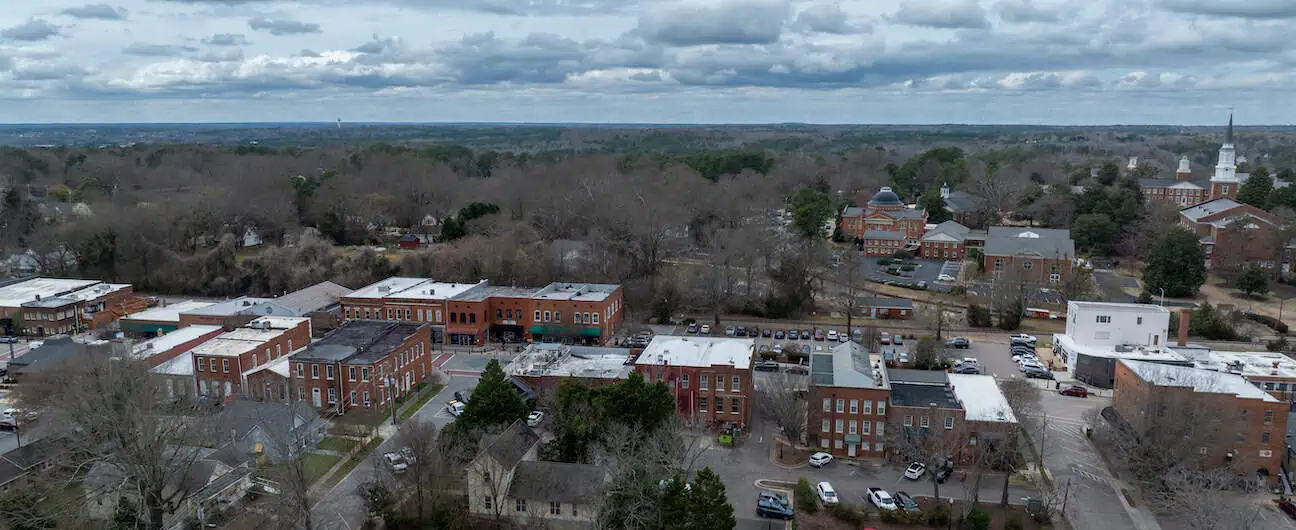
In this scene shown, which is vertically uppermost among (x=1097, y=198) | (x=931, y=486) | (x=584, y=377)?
(x=1097, y=198)

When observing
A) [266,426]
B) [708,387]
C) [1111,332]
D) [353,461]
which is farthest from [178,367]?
[1111,332]

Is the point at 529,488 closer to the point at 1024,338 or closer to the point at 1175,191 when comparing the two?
the point at 1024,338

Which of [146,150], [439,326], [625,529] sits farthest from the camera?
[146,150]

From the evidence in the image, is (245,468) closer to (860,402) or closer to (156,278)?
(860,402)

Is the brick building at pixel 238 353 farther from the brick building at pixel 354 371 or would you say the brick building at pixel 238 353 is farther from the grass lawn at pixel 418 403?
the grass lawn at pixel 418 403

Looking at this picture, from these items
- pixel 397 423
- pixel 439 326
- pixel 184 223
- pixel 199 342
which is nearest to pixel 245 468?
pixel 397 423

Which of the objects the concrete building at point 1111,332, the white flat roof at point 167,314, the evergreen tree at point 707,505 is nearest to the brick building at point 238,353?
the white flat roof at point 167,314
